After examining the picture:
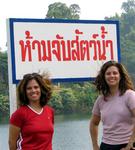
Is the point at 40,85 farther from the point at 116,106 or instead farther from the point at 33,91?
the point at 116,106

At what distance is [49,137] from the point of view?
2.53 meters

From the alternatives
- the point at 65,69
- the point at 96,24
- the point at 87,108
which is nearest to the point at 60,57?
the point at 65,69

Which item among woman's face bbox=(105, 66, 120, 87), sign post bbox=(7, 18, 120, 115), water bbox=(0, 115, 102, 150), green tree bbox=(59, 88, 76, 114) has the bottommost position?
water bbox=(0, 115, 102, 150)

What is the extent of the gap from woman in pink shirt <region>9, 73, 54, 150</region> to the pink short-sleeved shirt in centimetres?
31

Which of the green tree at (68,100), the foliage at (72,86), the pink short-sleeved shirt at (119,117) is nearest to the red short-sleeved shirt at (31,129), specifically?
the pink short-sleeved shirt at (119,117)

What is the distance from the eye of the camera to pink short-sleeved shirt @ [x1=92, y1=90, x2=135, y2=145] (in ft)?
8.55

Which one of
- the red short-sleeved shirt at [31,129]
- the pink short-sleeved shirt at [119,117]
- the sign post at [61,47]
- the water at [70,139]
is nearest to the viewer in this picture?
the red short-sleeved shirt at [31,129]

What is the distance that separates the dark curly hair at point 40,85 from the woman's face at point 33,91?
2 cm

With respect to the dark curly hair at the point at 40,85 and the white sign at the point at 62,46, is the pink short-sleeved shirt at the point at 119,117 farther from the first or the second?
the white sign at the point at 62,46

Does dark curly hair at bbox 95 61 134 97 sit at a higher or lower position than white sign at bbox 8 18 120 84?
lower

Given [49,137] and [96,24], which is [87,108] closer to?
[96,24]

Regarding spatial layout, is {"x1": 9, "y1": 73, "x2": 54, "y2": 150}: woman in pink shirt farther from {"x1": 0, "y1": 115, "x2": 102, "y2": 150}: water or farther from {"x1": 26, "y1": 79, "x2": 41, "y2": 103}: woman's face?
{"x1": 0, "y1": 115, "x2": 102, "y2": 150}: water

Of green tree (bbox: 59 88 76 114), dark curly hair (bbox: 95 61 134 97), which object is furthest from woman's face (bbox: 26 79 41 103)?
green tree (bbox: 59 88 76 114)

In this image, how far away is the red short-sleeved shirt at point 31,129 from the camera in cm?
248
